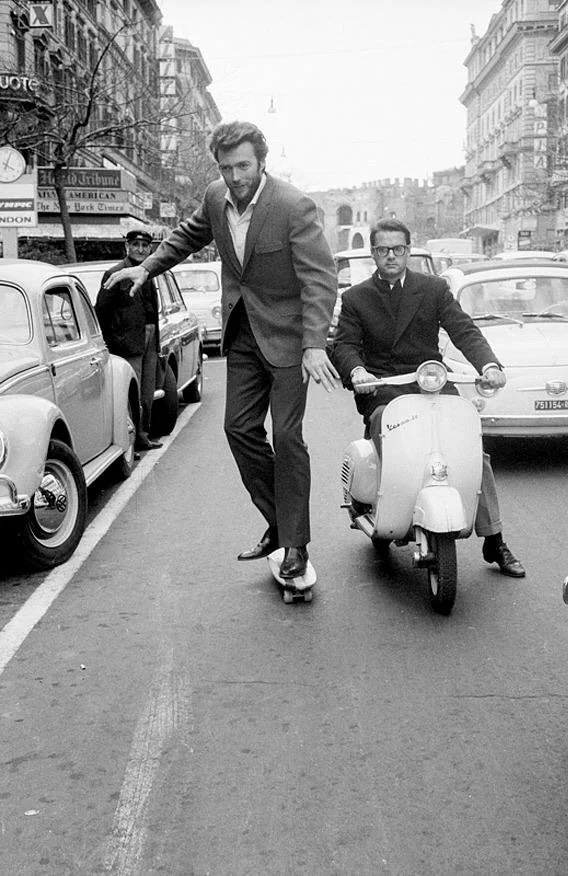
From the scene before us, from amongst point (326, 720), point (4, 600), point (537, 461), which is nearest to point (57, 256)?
point (537, 461)

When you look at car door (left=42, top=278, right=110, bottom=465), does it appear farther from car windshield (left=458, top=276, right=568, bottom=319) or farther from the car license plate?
car windshield (left=458, top=276, right=568, bottom=319)

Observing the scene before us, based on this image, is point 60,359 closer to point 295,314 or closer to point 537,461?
point 295,314

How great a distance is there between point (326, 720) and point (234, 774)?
53 cm

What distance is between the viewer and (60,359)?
7098 mm

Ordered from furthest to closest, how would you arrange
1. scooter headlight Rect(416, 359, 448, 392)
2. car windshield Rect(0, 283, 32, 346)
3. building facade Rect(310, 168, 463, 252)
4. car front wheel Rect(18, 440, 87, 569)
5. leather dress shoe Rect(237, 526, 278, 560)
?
building facade Rect(310, 168, 463, 252), car windshield Rect(0, 283, 32, 346), car front wheel Rect(18, 440, 87, 569), leather dress shoe Rect(237, 526, 278, 560), scooter headlight Rect(416, 359, 448, 392)

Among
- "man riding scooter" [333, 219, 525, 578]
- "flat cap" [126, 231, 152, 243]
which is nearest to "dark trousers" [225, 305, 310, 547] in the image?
"man riding scooter" [333, 219, 525, 578]

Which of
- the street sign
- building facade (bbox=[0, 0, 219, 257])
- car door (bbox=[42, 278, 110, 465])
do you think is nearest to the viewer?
car door (bbox=[42, 278, 110, 465])

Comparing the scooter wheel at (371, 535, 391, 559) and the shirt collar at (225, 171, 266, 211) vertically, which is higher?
the shirt collar at (225, 171, 266, 211)

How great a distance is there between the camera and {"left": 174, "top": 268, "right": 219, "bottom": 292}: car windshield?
2284cm

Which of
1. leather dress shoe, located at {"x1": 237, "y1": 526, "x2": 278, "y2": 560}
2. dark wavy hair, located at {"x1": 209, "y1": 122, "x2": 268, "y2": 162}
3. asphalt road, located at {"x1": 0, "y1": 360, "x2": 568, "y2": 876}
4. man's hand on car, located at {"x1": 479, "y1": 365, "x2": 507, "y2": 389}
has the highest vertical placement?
dark wavy hair, located at {"x1": 209, "y1": 122, "x2": 268, "y2": 162}

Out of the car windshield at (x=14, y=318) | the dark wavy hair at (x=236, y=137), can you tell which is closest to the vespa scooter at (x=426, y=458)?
the dark wavy hair at (x=236, y=137)

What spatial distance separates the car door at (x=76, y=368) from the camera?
709cm

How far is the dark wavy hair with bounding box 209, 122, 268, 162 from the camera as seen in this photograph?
200 inches

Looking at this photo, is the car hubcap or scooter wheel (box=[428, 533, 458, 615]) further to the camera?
the car hubcap
